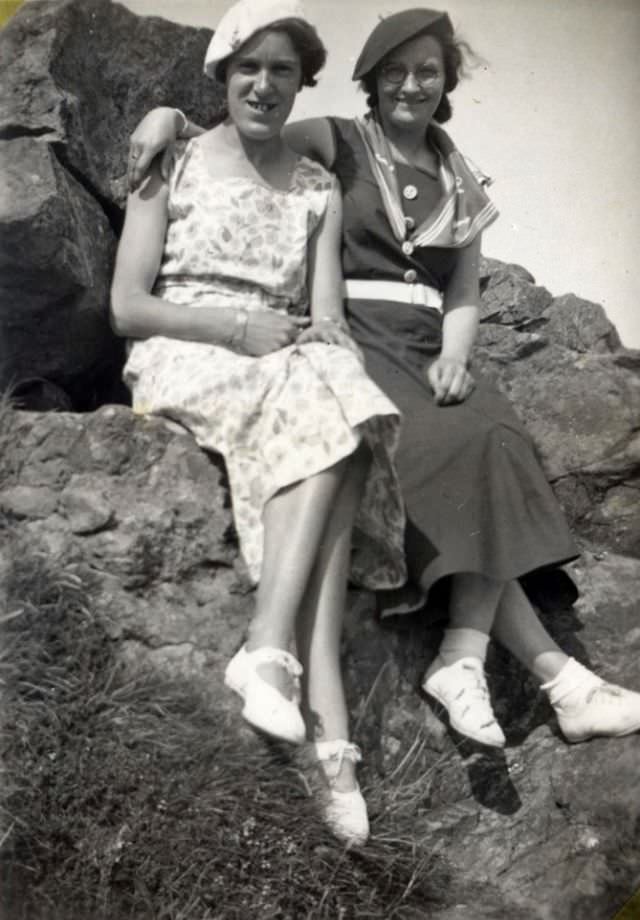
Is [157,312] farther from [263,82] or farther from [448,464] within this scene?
[448,464]

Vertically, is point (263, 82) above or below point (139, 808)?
above

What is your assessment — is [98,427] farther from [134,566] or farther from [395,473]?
[395,473]

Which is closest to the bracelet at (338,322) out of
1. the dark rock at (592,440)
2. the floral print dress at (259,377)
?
the floral print dress at (259,377)

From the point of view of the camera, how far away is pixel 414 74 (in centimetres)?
366

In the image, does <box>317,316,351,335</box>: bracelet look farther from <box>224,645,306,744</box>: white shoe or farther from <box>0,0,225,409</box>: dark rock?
<box>224,645,306,744</box>: white shoe

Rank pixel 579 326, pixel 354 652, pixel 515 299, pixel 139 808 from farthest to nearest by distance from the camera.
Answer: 1. pixel 515 299
2. pixel 579 326
3. pixel 354 652
4. pixel 139 808

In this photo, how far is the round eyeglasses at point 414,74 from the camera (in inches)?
144

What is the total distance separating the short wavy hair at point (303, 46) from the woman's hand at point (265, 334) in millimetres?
662

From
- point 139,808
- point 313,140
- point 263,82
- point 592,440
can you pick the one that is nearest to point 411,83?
point 313,140

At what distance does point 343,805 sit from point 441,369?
48.4 inches

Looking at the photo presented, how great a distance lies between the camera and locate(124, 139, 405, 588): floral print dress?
2.99 m

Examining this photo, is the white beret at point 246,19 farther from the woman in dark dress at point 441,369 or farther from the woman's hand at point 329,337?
the woman's hand at point 329,337

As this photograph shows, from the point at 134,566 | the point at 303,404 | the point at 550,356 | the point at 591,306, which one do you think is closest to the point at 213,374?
the point at 303,404

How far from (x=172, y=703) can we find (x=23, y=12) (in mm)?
1980
